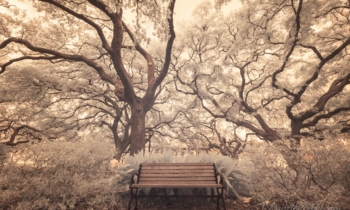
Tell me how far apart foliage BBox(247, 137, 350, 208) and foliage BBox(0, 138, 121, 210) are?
386 cm

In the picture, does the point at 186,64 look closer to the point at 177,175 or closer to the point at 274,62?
the point at 274,62

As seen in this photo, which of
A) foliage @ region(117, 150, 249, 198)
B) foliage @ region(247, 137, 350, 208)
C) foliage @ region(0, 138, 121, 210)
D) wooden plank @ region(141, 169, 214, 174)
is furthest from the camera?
foliage @ region(117, 150, 249, 198)

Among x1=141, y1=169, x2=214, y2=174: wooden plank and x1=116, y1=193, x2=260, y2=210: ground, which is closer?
x1=116, y1=193, x2=260, y2=210: ground

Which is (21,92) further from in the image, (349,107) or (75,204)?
(349,107)

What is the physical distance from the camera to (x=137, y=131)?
28.8ft

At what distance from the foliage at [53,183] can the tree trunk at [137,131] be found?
288 cm

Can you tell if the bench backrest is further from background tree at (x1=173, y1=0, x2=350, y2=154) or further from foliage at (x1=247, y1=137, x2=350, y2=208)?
background tree at (x1=173, y1=0, x2=350, y2=154)

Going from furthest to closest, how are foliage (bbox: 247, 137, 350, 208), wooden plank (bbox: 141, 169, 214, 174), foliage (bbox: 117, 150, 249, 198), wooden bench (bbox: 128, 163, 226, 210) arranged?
foliage (bbox: 117, 150, 249, 198) → wooden plank (bbox: 141, 169, 214, 174) → wooden bench (bbox: 128, 163, 226, 210) → foliage (bbox: 247, 137, 350, 208)

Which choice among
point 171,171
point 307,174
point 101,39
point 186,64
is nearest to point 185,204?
point 171,171

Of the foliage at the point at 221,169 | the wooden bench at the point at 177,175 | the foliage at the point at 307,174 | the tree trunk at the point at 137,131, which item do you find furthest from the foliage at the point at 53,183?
the foliage at the point at 307,174

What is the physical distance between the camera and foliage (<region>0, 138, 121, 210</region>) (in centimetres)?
443

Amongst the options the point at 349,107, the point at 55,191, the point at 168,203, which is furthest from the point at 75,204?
the point at 349,107

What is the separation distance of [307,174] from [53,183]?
5.99 metres

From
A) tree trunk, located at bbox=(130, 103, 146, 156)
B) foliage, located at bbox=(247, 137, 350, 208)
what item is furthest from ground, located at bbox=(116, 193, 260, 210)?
tree trunk, located at bbox=(130, 103, 146, 156)
